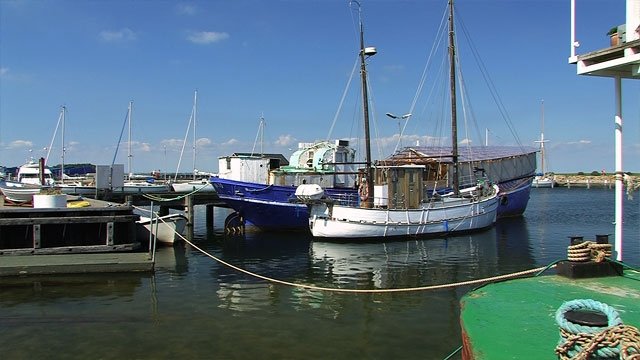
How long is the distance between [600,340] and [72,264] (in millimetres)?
15446

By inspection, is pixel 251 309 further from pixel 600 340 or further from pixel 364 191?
pixel 364 191

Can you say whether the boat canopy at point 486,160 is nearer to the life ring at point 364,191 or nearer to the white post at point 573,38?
the life ring at point 364,191

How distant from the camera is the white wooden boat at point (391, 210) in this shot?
2441cm

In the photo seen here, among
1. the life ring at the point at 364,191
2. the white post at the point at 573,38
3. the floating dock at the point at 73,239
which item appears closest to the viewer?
the white post at the point at 573,38

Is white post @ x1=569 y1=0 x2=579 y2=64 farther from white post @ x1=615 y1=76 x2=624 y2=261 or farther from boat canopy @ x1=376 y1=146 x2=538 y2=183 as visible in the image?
boat canopy @ x1=376 y1=146 x2=538 y2=183

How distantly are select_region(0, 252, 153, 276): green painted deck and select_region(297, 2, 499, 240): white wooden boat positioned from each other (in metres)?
11.0

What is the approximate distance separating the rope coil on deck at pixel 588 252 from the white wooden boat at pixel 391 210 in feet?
58.0

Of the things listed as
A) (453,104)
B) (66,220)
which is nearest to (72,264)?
(66,220)

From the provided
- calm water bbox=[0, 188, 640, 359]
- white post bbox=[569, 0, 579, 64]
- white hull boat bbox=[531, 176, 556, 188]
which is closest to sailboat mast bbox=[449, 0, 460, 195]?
calm water bbox=[0, 188, 640, 359]

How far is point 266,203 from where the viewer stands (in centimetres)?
2747

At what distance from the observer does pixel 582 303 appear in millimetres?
3525

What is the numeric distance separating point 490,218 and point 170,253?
2049 cm

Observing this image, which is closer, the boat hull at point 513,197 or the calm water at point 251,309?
the calm water at point 251,309

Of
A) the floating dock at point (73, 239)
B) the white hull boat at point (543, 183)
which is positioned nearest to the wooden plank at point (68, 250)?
the floating dock at point (73, 239)
